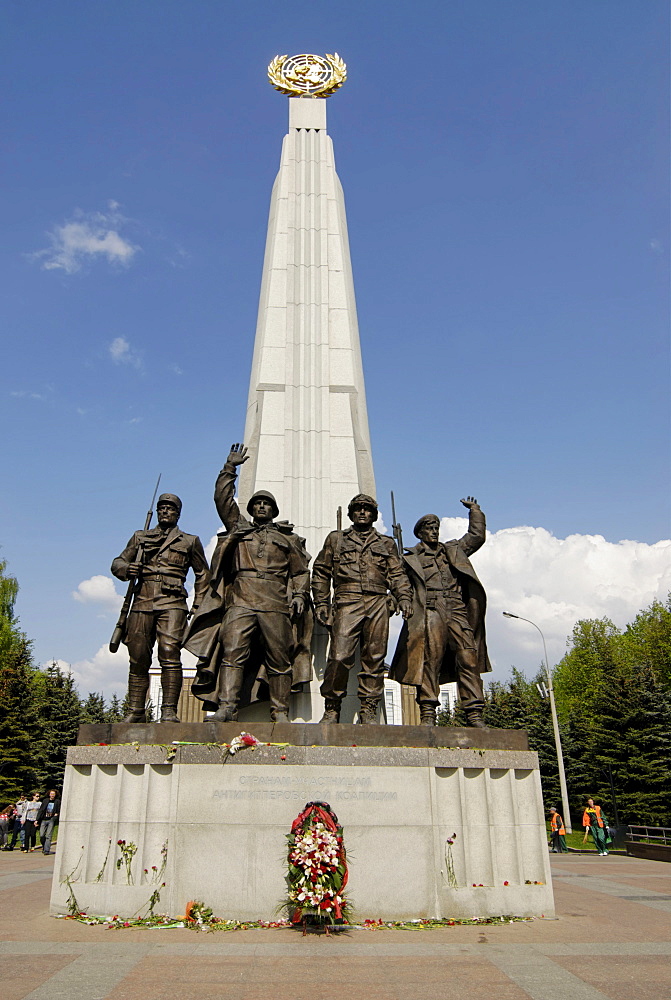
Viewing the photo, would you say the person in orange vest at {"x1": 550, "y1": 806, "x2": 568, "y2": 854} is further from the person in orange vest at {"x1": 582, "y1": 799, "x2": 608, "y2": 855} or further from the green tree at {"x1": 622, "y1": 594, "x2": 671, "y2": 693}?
the green tree at {"x1": 622, "y1": 594, "x2": 671, "y2": 693}

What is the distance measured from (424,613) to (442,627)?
28 centimetres

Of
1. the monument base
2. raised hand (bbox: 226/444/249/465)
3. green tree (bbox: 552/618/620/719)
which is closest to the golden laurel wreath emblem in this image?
raised hand (bbox: 226/444/249/465)

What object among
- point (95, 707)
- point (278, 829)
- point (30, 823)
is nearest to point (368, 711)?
point (278, 829)

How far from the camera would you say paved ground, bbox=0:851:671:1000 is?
4.70m

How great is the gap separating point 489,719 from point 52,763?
18232 millimetres

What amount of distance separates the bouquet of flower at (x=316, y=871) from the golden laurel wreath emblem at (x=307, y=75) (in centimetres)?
1429

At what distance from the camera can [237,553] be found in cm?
915

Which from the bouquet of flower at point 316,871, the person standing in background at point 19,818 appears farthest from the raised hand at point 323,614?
the person standing in background at point 19,818

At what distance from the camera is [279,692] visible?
28.6 ft

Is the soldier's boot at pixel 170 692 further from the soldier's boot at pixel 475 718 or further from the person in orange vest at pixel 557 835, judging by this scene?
the person in orange vest at pixel 557 835

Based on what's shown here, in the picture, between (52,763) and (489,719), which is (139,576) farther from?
(489,719)

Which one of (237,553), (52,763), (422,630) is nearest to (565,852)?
(422,630)

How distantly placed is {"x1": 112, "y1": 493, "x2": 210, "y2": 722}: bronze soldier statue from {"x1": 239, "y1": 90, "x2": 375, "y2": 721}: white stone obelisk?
104 inches

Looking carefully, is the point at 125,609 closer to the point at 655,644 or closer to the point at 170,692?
the point at 170,692
